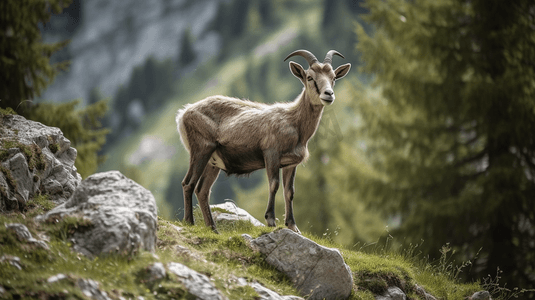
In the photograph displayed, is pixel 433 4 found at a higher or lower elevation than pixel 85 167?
Answer: higher

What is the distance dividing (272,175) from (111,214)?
3083mm

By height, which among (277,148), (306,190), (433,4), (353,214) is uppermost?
(433,4)

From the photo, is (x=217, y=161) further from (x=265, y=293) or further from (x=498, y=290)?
(x=498, y=290)

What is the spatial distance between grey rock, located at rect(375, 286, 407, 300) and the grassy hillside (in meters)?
0.12

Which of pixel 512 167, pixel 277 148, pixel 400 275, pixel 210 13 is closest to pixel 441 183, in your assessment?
pixel 512 167

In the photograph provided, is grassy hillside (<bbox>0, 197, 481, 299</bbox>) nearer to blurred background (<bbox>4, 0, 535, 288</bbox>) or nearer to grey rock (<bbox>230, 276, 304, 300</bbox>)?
grey rock (<bbox>230, 276, 304, 300</bbox>)

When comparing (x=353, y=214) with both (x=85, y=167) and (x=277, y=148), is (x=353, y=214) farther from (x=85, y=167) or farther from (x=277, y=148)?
(x=277, y=148)

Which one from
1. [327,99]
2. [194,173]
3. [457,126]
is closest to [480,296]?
[327,99]

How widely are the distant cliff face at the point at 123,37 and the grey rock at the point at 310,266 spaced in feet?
551

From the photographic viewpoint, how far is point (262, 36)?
181 meters

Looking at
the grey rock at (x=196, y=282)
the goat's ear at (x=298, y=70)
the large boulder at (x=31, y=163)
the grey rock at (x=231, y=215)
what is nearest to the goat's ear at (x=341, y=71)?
the goat's ear at (x=298, y=70)

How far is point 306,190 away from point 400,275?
51.7 feet

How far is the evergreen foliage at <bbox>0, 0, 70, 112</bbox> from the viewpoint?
12859 millimetres

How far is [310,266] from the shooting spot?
682cm
